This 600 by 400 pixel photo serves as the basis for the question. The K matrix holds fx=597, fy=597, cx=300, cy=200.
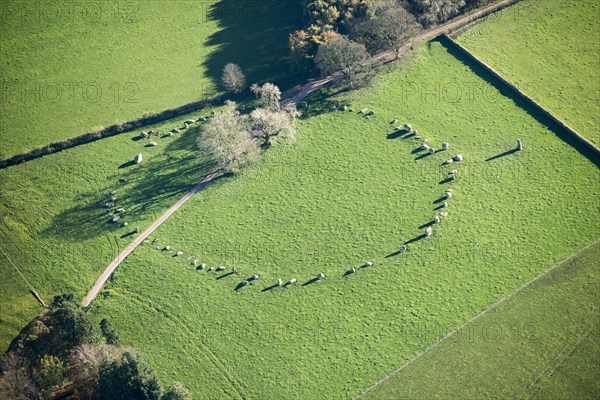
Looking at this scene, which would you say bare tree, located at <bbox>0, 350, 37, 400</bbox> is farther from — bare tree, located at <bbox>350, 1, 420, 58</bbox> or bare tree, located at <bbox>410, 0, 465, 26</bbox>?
bare tree, located at <bbox>410, 0, 465, 26</bbox>

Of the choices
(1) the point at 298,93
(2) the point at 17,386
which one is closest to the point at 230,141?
(1) the point at 298,93

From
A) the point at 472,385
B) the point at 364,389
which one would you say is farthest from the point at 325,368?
the point at 472,385

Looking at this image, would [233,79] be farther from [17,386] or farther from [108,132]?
[17,386]

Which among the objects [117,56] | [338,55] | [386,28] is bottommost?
[338,55]

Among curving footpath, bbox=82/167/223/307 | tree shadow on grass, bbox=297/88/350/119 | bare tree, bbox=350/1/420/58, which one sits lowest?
curving footpath, bbox=82/167/223/307

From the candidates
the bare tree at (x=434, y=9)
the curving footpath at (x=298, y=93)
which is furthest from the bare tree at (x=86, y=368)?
the bare tree at (x=434, y=9)

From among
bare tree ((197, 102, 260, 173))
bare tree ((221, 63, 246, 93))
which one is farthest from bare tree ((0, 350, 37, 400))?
bare tree ((221, 63, 246, 93))
